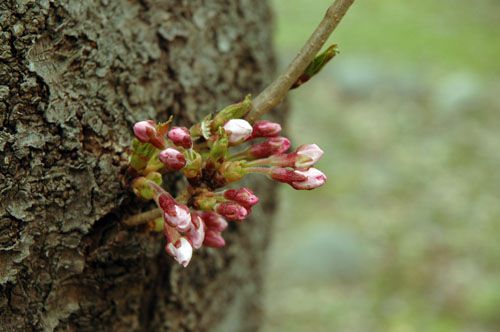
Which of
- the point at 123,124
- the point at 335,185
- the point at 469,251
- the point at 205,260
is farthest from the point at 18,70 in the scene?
the point at 335,185

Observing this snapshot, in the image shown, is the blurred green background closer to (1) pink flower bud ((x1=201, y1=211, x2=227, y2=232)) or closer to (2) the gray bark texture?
(2) the gray bark texture

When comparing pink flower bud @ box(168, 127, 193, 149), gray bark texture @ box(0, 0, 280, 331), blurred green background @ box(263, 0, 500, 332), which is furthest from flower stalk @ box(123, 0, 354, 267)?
blurred green background @ box(263, 0, 500, 332)

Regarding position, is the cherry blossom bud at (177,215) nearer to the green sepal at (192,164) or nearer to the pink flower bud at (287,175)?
the green sepal at (192,164)

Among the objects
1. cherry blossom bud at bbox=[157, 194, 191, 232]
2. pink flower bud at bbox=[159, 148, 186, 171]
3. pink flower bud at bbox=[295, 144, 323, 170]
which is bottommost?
cherry blossom bud at bbox=[157, 194, 191, 232]

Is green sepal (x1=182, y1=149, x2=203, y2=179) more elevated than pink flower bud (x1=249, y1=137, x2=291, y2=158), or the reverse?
pink flower bud (x1=249, y1=137, x2=291, y2=158)

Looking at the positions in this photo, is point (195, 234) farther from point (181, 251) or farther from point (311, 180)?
point (311, 180)

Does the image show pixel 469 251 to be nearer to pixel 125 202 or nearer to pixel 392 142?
pixel 392 142
